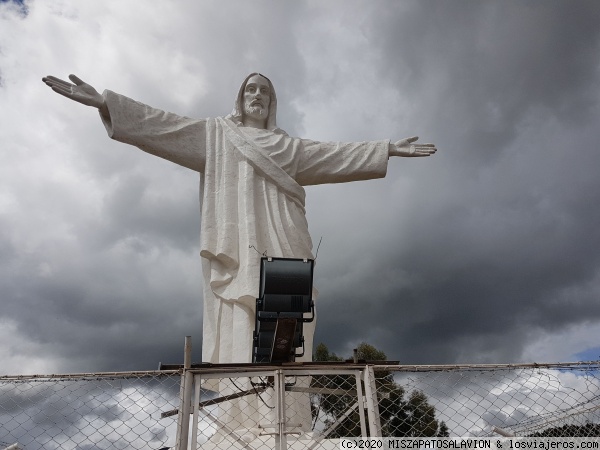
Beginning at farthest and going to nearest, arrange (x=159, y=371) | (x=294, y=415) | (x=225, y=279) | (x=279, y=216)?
(x=279, y=216)
(x=225, y=279)
(x=294, y=415)
(x=159, y=371)

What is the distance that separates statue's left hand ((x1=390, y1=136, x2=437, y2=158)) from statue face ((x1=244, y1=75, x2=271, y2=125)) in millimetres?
2167

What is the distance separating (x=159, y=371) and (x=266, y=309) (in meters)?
1.62

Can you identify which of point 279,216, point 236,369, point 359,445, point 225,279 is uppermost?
point 279,216

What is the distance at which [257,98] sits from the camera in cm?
922

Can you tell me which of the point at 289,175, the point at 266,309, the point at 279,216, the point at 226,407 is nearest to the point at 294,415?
the point at 226,407

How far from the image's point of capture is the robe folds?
7.41 metres

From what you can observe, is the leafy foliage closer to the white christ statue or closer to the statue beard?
the white christ statue

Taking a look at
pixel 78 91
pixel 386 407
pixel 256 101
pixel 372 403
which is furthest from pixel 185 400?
pixel 256 101

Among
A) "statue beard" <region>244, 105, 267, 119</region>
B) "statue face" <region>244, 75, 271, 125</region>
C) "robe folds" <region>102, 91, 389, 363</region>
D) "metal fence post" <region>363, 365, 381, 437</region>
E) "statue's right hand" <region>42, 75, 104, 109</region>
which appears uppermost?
"statue face" <region>244, 75, 271, 125</region>

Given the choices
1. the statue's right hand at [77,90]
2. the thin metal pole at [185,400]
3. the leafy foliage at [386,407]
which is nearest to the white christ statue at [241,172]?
the statue's right hand at [77,90]

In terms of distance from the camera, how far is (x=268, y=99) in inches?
371

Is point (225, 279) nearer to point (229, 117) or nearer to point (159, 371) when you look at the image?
point (229, 117)

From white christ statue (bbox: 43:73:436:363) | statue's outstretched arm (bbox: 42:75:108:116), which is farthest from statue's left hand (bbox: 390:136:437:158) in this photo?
statue's outstretched arm (bbox: 42:75:108:116)

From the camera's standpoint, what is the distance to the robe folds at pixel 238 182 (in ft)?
24.3
